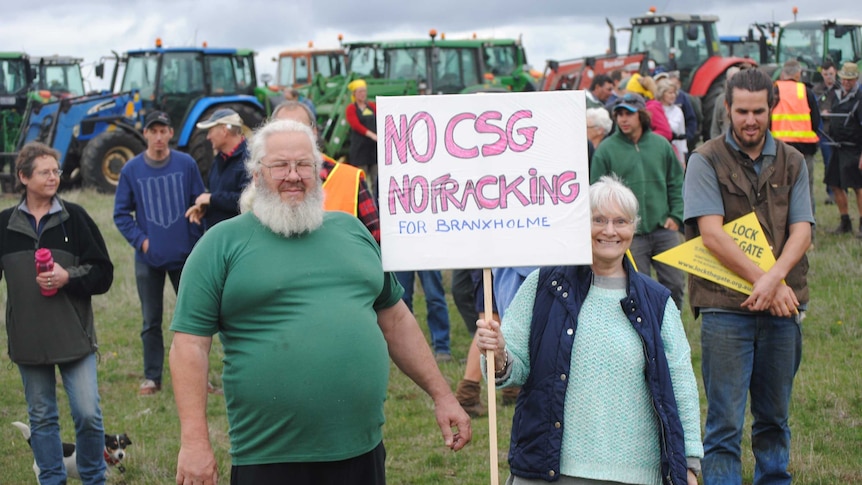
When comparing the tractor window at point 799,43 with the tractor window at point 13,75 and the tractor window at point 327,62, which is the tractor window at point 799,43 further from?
the tractor window at point 13,75

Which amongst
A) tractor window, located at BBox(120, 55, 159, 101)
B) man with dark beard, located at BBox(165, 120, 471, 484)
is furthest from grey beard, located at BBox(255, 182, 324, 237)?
tractor window, located at BBox(120, 55, 159, 101)

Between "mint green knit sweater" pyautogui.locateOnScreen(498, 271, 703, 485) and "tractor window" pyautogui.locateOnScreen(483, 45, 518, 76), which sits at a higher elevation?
"tractor window" pyautogui.locateOnScreen(483, 45, 518, 76)

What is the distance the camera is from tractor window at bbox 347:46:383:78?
23094 millimetres

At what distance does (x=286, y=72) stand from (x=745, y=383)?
2956cm

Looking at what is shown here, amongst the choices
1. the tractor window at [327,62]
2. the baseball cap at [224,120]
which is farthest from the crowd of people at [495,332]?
the tractor window at [327,62]

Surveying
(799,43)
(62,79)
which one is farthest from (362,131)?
(62,79)

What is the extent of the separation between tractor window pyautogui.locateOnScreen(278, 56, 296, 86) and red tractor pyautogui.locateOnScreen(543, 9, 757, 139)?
1240 centimetres

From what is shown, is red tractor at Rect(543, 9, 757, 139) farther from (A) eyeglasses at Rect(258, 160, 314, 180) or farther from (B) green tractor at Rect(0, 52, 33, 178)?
(A) eyeglasses at Rect(258, 160, 314, 180)

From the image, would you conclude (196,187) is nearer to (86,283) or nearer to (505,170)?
(86,283)

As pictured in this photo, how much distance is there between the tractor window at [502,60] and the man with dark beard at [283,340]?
21638 millimetres

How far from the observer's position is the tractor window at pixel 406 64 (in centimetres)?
2297

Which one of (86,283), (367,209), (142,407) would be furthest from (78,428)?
(142,407)

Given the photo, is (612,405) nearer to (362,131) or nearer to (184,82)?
(362,131)

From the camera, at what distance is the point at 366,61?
23188 mm
